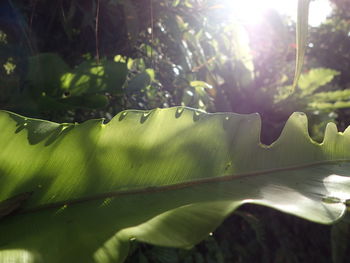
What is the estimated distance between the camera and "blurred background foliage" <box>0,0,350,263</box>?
0.77 meters

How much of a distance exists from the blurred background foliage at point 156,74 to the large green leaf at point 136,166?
30 cm

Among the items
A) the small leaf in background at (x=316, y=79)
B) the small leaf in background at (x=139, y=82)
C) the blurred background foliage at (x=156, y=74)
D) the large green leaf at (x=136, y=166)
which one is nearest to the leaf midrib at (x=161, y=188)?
the large green leaf at (x=136, y=166)

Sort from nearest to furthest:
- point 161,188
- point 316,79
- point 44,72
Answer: point 161,188, point 44,72, point 316,79

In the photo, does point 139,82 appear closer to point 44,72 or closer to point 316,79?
point 44,72

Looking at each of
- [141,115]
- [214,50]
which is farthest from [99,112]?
[214,50]

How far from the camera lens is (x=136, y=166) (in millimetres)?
401

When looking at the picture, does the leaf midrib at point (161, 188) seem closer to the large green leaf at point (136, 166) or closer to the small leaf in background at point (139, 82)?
the large green leaf at point (136, 166)

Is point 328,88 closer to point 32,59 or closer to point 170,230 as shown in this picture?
point 32,59

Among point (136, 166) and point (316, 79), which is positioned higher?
point (136, 166)

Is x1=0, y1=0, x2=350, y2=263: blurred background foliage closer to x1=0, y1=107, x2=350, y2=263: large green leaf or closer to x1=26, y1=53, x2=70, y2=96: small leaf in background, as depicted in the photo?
x1=26, y1=53, x2=70, y2=96: small leaf in background

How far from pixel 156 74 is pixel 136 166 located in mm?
731

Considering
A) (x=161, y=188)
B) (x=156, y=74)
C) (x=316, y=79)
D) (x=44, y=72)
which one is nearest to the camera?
(x=161, y=188)

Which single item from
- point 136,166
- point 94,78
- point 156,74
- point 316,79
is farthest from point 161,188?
point 316,79

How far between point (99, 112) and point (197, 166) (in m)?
0.57
